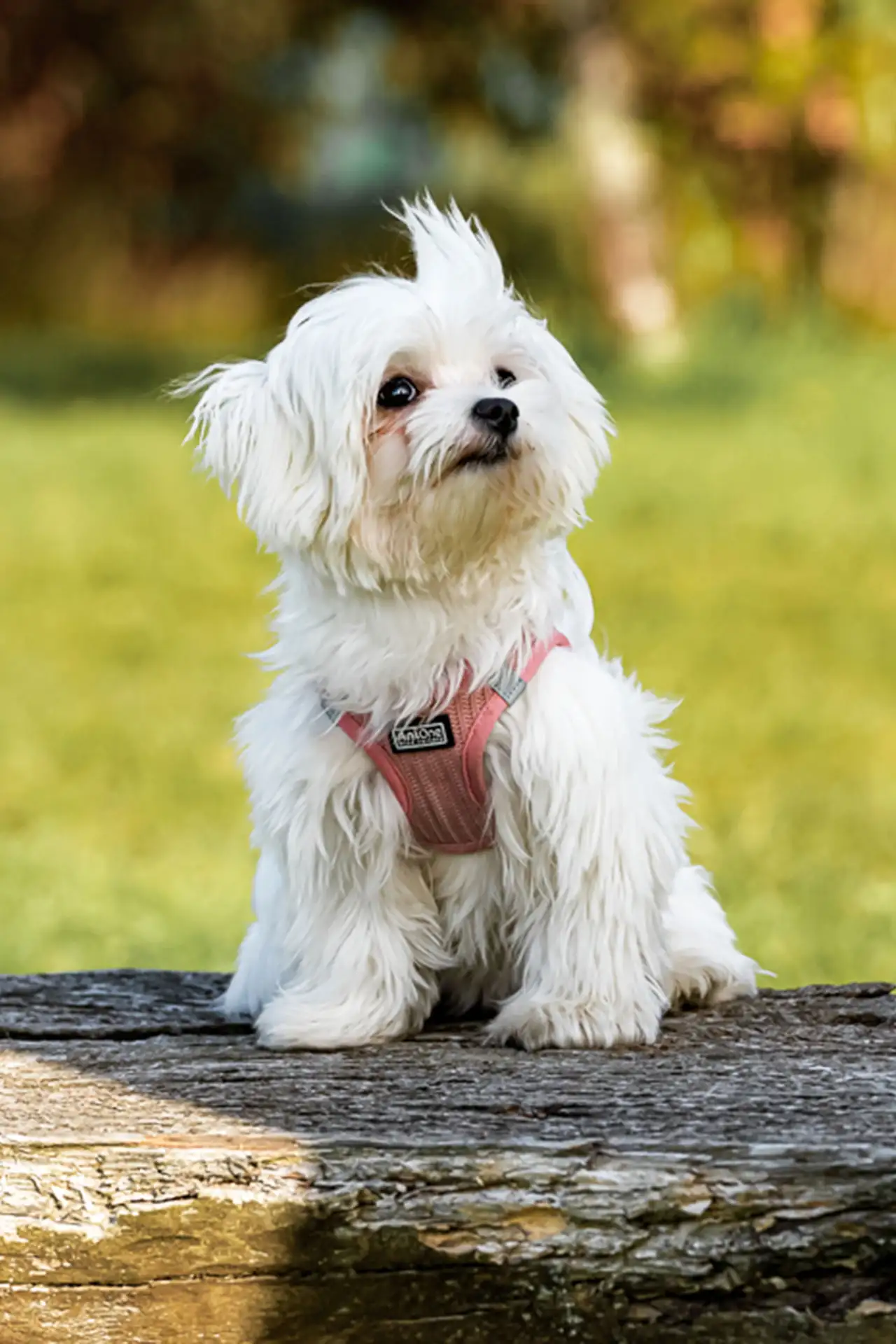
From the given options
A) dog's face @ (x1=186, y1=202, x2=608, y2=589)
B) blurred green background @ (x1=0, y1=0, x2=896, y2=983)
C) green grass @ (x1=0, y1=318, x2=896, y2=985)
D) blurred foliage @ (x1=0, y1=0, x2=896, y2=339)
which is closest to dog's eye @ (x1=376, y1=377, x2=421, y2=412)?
dog's face @ (x1=186, y1=202, x2=608, y2=589)

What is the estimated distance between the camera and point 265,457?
11.6 ft

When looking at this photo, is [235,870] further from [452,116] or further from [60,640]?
[452,116]

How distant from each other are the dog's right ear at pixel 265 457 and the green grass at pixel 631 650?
2.41 meters

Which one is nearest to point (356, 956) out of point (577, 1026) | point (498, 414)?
point (577, 1026)

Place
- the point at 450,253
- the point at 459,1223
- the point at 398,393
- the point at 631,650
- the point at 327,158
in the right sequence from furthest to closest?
the point at 327,158
the point at 631,650
the point at 450,253
the point at 398,393
the point at 459,1223

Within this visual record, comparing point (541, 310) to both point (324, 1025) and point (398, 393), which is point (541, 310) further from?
point (324, 1025)

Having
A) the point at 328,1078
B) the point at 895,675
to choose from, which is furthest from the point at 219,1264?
the point at 895,675

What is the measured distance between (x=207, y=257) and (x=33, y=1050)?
18710 millimetres

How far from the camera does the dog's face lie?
3.38m

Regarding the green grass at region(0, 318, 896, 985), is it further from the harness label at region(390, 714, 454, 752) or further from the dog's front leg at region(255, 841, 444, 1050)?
the harness label at region(390, 714, 454, 752)

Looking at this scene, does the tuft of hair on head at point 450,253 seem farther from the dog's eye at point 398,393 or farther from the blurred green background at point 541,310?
the blurred green background at point 541,310

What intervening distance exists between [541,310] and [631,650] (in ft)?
18.3

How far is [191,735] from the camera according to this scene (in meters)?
8.55

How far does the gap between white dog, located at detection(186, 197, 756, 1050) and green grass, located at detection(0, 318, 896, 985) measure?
1.95 metres
